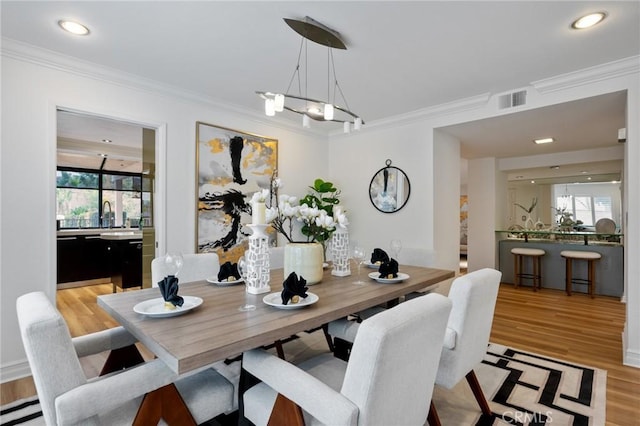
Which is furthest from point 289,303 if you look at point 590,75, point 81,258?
point 81,258

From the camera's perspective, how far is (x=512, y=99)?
333 centimetres

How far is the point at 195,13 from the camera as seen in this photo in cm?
205

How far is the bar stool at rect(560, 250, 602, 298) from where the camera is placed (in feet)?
15.6

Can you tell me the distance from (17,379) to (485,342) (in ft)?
11.2

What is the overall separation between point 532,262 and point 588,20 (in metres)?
4.50

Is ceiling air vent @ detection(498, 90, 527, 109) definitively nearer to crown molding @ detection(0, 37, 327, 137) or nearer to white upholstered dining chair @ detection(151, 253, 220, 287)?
crown molding @ detection(0, 37, 327, 137)

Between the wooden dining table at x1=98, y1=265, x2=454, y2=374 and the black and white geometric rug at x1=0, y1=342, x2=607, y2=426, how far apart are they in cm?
82

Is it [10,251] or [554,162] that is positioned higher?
[554,162]

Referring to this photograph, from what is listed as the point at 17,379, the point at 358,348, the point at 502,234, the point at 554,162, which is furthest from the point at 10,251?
the point at 554,162

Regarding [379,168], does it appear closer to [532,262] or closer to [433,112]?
[433,112]

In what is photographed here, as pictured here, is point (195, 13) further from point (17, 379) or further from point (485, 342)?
point (17, 379)

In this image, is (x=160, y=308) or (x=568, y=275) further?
(x=568, y=275)

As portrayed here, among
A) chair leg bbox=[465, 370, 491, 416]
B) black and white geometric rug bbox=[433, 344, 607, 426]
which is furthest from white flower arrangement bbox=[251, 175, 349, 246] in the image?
black and white geometric rug bbox=[433, 344, 607, 426]

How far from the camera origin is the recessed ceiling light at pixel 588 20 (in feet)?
6.79
